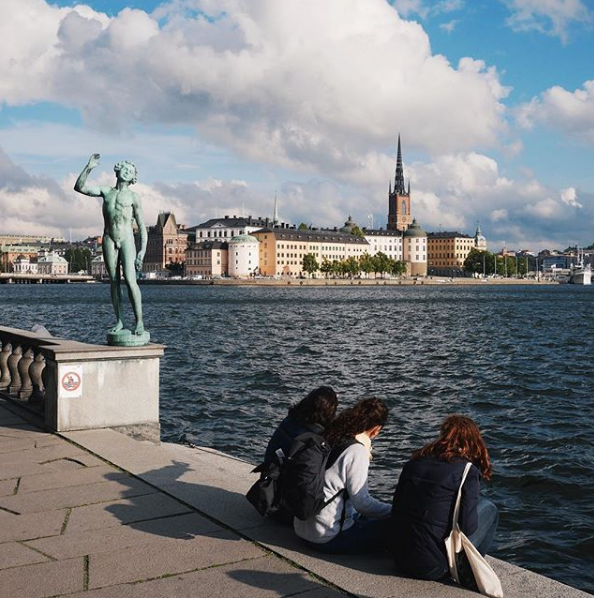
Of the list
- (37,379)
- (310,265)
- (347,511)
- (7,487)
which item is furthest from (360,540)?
(310,265)

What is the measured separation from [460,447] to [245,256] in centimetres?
17958

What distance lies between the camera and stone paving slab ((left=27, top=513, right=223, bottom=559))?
5098 millimetres

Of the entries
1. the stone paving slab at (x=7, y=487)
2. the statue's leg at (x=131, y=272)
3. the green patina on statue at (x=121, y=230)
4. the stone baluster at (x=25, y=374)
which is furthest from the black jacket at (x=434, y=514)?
the stone baluster at (x=25, y=374)

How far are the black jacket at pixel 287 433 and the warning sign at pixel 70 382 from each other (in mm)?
3690

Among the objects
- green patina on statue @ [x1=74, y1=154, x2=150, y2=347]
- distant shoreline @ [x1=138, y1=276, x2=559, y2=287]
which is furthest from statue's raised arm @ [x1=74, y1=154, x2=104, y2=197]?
distant shoreline @ [x1=138, y1=276, x2=559, y2=287]

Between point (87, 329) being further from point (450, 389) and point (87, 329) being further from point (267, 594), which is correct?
point (267, 594)

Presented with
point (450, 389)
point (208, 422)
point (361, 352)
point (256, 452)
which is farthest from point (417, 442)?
point (361, 352)

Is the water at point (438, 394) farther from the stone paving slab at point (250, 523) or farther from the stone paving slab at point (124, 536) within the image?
the stone paving slab at point (124, 536)

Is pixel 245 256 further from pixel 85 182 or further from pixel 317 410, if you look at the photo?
pixel 317 410

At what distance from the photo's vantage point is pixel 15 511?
5.91 m

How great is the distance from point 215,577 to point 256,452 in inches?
365

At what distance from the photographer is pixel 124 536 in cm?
534

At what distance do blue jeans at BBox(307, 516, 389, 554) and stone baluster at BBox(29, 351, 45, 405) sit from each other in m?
5.76

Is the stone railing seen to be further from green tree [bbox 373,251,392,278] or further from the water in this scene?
green tree [bbox 373,251,392,278]
